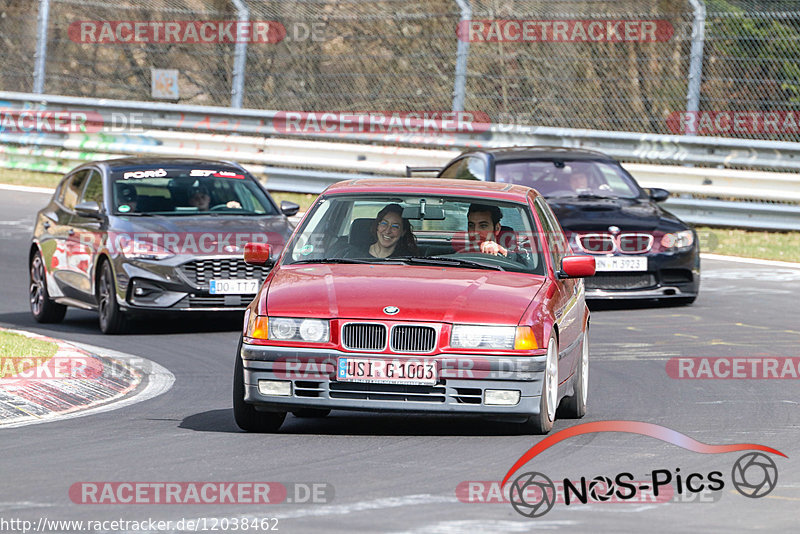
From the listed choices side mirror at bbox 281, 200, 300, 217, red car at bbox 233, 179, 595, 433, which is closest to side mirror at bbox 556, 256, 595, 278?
red car at bbox 233, 179, 595, 433

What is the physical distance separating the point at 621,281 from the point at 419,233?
6167 millimetres

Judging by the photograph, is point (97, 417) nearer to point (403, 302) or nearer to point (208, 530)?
point (403, 302)

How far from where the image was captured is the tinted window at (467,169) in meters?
16.4

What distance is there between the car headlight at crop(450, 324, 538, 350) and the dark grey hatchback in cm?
586

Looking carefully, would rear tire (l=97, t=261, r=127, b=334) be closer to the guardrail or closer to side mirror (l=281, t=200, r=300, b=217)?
side mirror (l=281, t=200, r=300, b=217)

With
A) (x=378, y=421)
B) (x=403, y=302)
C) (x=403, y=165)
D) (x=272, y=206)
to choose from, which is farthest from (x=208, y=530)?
(x=403, y=165)

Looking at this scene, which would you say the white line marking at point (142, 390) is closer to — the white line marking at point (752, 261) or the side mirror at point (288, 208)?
the side mirror at point (288, 208)

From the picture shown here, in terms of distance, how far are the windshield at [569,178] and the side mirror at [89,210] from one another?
4160 millimetres

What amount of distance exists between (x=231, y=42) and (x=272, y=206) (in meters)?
15.7

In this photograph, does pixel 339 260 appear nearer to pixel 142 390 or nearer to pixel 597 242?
pixel 142 390

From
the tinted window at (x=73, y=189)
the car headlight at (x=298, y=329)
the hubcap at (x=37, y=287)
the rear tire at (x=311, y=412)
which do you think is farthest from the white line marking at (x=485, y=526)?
the tinted window at (x=73, y=189)

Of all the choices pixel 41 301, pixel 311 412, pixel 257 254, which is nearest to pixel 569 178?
pixel 41 301

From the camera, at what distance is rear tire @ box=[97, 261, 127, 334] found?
1378 cm

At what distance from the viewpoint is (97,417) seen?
9125 millimetres
